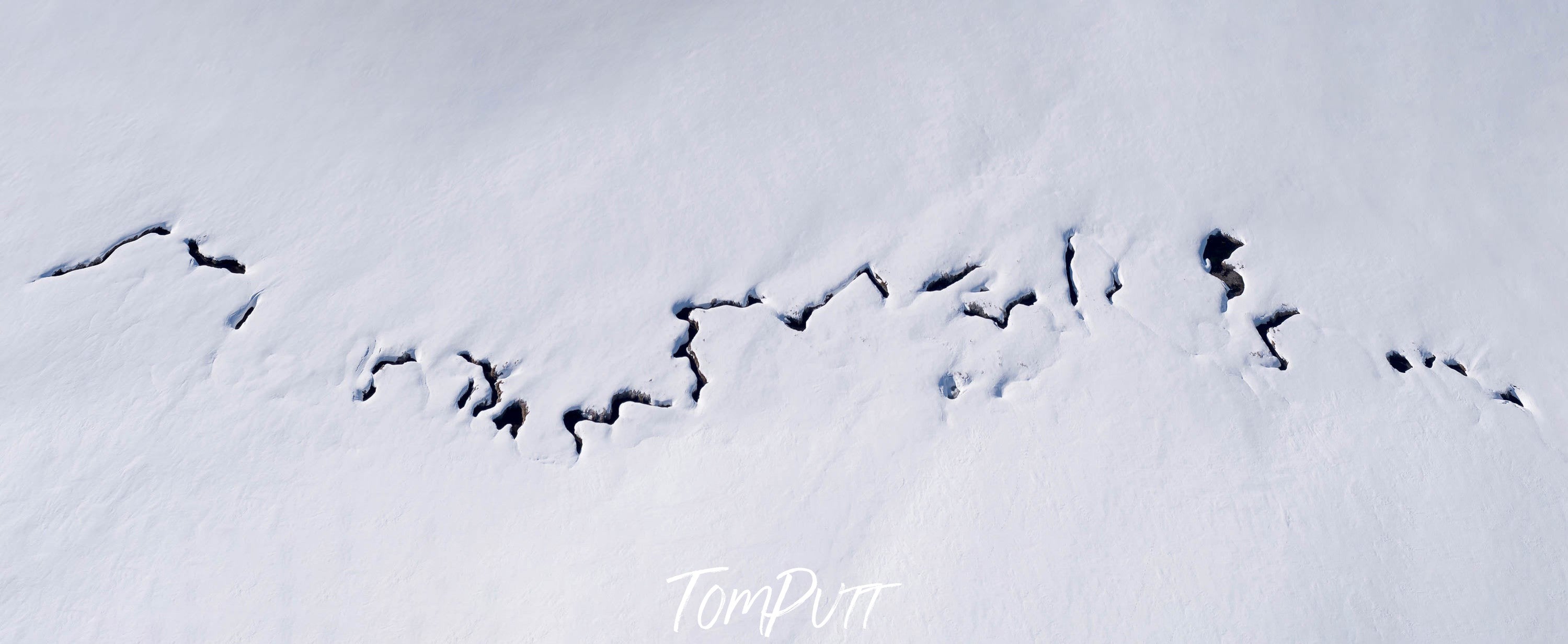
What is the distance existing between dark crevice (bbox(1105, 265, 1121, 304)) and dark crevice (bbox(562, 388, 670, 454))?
6.08 metres

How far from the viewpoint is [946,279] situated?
12109mm

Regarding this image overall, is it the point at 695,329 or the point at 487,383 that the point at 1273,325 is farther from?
the point at 487,383

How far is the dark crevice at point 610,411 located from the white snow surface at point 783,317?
117 millimetres

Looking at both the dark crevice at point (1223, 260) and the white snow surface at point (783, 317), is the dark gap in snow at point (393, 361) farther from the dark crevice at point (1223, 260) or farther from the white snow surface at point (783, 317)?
the dark crevice at point (1223, 260)

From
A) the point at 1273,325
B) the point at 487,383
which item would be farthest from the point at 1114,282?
the point at 487,383

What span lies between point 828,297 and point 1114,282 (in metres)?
3.90

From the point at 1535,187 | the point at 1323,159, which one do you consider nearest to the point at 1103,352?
the point at 1323,159

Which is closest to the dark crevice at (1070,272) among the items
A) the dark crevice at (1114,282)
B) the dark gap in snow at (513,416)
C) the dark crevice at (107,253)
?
the dark crevice at (1114,282)

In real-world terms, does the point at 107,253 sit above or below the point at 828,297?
below

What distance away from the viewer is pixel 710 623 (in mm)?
9977

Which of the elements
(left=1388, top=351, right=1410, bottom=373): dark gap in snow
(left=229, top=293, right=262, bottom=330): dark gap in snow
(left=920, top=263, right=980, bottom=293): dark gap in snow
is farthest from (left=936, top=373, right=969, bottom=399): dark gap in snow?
(left=229, top=293, right=262, bottom=330): dark gap in snow

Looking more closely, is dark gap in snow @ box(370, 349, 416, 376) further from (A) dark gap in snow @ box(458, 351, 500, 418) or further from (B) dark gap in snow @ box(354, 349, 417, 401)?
(A) dark gap in snow @ box(458, 351, 500, 418)

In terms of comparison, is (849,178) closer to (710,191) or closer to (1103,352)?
(710,191)

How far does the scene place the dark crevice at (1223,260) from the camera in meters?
11.7
